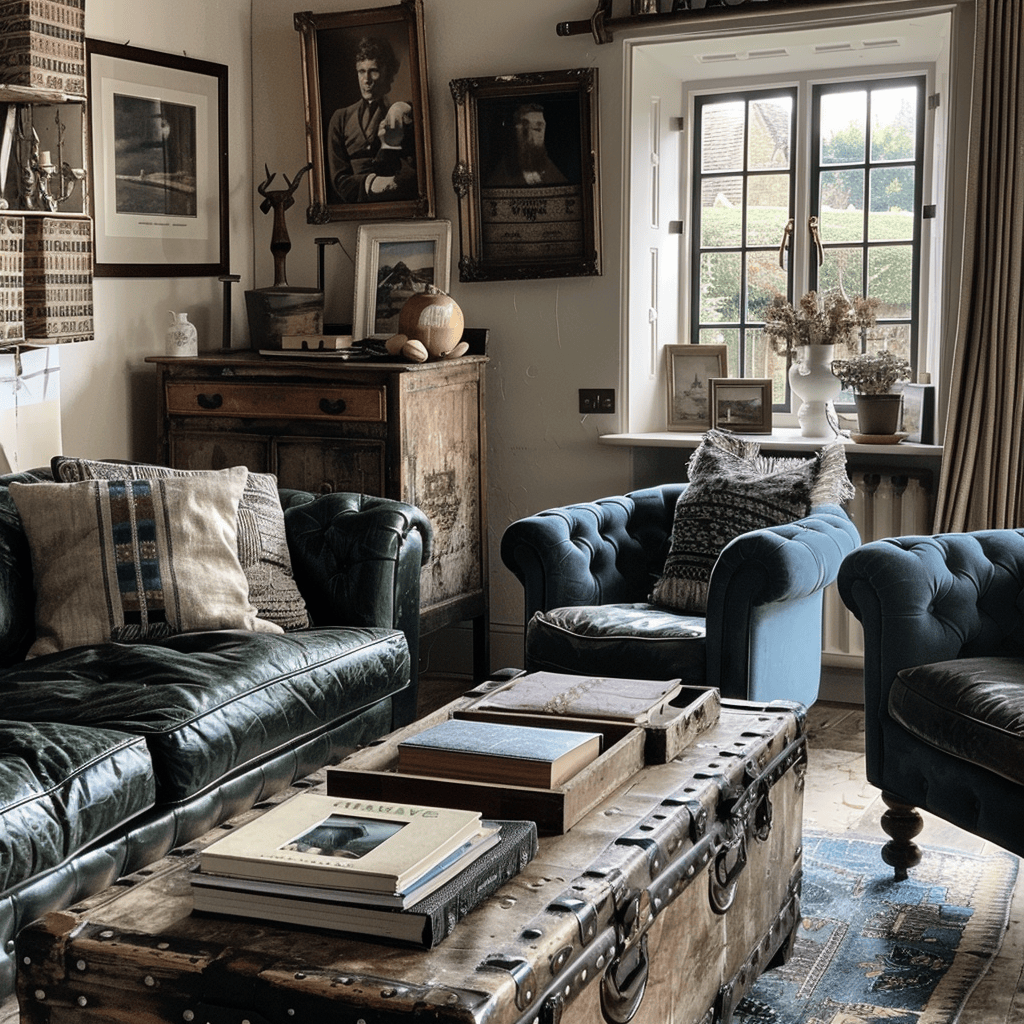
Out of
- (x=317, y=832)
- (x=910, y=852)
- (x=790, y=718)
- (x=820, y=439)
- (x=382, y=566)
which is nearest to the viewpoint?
(x=317, y=832)

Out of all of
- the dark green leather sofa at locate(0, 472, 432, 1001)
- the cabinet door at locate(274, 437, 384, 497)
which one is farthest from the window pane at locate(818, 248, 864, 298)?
the dark green leather sofa at locate(0, 472, 432, 1001)

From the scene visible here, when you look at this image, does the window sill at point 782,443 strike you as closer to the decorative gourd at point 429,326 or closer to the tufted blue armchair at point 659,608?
the tufted blue armchair at point 659,608

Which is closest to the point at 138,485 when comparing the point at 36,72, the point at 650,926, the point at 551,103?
the point at 36,72

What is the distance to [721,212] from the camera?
15.5ft

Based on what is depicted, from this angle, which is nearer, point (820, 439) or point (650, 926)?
point (650, 926)

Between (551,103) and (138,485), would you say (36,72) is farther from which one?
(551,103)

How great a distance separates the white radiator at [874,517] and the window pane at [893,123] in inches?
44.4

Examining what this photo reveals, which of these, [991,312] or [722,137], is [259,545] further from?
[722,137]

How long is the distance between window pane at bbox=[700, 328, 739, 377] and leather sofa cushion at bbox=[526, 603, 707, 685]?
160 centimetres

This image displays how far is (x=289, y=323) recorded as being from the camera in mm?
4578

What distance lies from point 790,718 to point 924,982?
1.81 ft

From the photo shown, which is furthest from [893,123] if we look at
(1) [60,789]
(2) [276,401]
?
(1) [60,789]

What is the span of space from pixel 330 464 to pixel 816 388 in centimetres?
164

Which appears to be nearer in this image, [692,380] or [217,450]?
[217,450]
